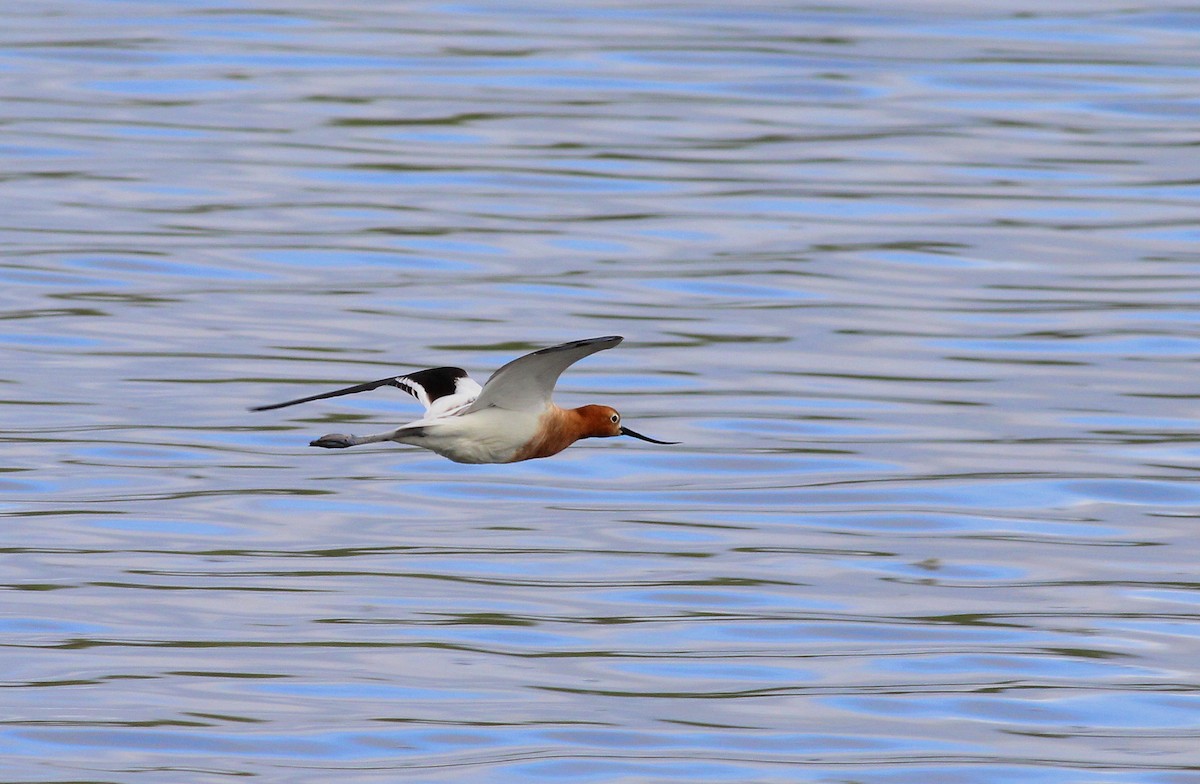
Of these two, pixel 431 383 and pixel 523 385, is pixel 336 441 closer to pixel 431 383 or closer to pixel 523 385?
pixel 523 385

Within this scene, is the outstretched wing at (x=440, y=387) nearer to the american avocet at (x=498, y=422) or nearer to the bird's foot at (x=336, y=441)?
the american avocet at (x=498, y=422)

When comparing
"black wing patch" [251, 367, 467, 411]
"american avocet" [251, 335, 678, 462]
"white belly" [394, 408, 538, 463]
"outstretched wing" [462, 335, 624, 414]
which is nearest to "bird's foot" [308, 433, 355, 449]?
"american avocet" [251, 335, 678, 462]

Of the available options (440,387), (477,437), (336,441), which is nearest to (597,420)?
(440,387)

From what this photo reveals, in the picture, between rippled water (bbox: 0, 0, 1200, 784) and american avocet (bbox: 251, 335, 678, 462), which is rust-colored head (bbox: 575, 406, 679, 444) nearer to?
american avocet (bbox: 251, 335, 678, 462)

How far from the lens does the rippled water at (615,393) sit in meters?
16.2

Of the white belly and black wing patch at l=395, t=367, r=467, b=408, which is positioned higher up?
black wing patch at l=395, t=367, r=467, b=408

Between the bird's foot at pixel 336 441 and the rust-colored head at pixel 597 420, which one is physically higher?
the bird's foot at pixel 336 441

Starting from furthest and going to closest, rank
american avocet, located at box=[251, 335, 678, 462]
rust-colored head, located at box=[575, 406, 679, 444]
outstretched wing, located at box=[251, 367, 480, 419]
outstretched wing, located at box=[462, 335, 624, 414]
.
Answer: rust-colored head, located at box=[575, 406, 679, 444] → outstretched wing, located at box=[251, 367, 480, 419] → american avocet, located at box=[251, 335, 678, 462] → outstretched wing, located at box=[462, 335, 624, 414]

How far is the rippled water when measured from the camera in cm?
1620

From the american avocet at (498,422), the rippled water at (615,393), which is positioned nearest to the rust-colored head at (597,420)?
the american avocet at (498,422)

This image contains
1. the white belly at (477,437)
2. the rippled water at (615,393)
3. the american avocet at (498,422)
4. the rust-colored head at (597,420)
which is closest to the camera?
the american avocet at (498,422)

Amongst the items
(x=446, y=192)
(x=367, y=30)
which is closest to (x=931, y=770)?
(x=446, y=192)

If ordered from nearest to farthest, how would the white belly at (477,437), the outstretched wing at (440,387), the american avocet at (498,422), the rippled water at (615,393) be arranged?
1. the american avocet at (498,422)
2. the white belly at (477,437)
3. the outstretched wing at (440,387)
4. the rippled water at (615,393)

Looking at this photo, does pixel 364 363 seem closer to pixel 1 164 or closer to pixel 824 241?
pixel 824 241
